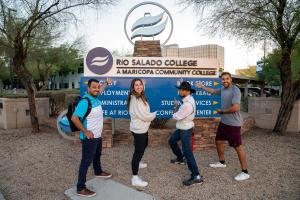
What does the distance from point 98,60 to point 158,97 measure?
1.74m

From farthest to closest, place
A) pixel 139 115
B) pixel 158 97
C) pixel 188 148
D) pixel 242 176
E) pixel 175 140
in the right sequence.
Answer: pixel 158 97
pixel 175 140
pixel 242 176
pixel 188 148
pixel 139 115

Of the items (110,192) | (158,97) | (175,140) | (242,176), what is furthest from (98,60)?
(242,176)

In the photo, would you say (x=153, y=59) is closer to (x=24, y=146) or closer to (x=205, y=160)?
(x=205, y=160)

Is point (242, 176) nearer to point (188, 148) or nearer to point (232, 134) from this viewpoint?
point (232, 134)

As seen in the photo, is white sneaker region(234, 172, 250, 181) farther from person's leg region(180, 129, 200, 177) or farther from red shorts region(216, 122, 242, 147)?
person's leg region(180, 129, 200, 177)

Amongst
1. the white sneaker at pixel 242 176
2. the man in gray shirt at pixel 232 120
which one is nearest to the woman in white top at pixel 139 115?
the man in gray shirt at pixel 232 120

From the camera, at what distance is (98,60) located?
265 inches

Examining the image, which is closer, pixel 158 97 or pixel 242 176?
pixel 242 176

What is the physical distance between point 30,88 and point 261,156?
705 centimetres

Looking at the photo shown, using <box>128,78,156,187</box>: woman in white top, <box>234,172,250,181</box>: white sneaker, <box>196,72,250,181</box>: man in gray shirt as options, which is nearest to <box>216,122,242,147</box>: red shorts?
<box>196,72,250,181</box>: man in gray shirt

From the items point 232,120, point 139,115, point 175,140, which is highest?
point 139,115

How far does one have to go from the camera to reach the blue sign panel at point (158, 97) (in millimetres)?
6828

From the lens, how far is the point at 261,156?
622 centimetres

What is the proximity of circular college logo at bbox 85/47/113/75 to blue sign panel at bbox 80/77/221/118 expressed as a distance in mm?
245
